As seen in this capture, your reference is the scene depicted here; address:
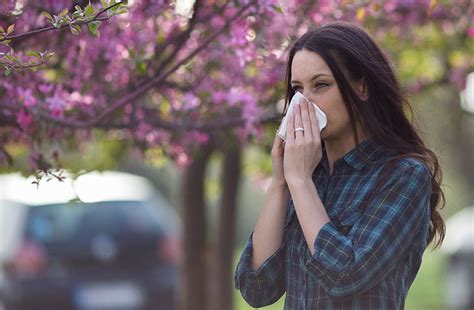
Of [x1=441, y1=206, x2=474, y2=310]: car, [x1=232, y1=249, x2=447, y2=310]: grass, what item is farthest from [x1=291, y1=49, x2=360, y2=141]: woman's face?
[x1=441, y1=206, x2=474, y2=310]: car

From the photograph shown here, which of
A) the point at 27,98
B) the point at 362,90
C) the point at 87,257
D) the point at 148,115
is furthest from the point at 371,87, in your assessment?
the point at 87,257

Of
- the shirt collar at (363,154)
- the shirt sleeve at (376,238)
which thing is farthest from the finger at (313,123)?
the shirt sleeve at (376,238)

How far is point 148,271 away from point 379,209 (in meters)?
6.71

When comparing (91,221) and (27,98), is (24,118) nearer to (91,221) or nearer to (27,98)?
(27,98)

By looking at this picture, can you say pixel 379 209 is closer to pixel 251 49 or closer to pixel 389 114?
pixel 389 114

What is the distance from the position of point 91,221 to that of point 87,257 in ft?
1.65

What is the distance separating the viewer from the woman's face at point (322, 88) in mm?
2717

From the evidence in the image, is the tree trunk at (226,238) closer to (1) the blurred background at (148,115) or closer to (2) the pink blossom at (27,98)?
(1) the blurred background at (148,115)

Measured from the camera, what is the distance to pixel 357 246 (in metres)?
2.56

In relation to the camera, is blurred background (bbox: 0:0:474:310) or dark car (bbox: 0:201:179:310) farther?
dark car (bbox: 0:201:179:310)

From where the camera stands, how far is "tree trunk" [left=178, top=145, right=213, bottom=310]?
661cm

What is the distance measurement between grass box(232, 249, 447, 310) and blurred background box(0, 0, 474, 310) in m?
3.54

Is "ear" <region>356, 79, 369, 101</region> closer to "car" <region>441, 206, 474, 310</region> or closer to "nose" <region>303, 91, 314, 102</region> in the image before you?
"nose" <region>303, 91, 314, 102</region>

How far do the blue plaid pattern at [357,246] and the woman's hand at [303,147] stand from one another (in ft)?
0.38
